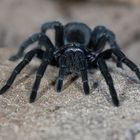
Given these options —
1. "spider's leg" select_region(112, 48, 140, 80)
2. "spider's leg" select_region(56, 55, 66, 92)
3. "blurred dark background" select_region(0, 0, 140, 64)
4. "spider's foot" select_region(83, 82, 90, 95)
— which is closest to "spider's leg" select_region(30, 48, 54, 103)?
"spider's leg" select_region(56, 55, 66, 92)

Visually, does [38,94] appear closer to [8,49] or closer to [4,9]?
[8,49]

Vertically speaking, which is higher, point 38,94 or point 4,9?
point 4,9

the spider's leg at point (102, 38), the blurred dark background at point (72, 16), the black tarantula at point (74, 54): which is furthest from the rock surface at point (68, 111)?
the blurred dark background at point (72, 16)

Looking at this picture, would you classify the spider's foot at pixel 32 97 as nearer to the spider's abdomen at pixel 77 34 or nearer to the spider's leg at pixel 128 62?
the spider's leg at pixel 128 62

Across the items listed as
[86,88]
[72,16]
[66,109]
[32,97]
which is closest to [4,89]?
[32,97]

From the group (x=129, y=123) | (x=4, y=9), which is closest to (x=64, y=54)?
(x=129, y=123)
